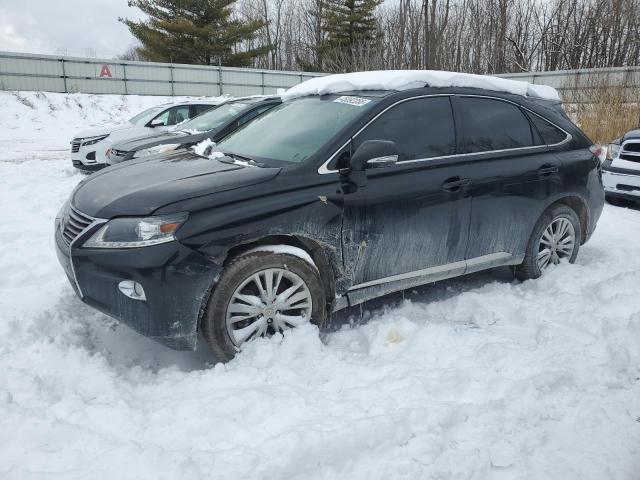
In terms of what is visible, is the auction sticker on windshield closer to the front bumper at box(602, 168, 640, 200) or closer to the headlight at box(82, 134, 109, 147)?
the front bumper at box(602, 168, 640, 200)

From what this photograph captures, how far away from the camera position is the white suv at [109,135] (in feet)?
30.0

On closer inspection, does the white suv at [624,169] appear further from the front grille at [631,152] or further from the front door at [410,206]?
the front door at [410,206]

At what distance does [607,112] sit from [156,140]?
11.2 meters

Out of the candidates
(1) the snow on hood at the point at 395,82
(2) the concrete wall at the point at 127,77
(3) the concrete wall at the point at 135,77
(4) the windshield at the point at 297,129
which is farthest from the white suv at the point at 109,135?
(2) the concrete wall at the point at 127,77

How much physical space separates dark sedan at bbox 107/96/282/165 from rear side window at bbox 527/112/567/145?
413cm

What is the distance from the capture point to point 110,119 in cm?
2216

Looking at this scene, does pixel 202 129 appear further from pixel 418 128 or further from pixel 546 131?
pixel 546 131

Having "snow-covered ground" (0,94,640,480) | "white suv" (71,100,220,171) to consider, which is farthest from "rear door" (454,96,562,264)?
"white suv" (71,100,220,171)

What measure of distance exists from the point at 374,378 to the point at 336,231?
0.96m

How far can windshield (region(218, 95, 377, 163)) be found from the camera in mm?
3449

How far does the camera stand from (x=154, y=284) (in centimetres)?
272

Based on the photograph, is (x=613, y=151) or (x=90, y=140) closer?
(x=613, y=151)

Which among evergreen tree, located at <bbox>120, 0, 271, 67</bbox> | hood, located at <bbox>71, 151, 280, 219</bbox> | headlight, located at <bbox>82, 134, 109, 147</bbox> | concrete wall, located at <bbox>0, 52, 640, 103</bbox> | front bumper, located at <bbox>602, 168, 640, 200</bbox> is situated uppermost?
evergreen tree, located at <bbox>120, 0, 271, 67</bbox>

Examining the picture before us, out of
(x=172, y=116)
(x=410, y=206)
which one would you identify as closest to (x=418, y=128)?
(x=410, y=206)
